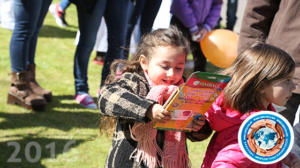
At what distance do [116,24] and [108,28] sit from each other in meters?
0.11

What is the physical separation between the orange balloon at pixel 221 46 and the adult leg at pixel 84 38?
1.25 meters

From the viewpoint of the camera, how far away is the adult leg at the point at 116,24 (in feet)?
11.0

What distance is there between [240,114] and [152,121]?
1.34 ft

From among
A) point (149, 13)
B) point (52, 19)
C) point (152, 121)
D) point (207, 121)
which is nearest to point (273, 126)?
point (207, 121)

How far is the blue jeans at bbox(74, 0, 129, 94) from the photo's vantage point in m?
3.35

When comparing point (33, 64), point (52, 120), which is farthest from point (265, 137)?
point (33, 64)

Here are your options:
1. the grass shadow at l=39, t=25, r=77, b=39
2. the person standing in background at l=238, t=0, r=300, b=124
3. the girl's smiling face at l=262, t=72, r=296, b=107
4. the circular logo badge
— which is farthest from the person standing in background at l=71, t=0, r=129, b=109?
the grass shadow at l=39, t=25, r=77, b=39

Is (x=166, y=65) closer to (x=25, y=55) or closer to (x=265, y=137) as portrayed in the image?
(x=265, y=137)

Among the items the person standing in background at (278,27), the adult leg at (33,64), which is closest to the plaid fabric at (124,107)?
the person standing in background at (278,27)

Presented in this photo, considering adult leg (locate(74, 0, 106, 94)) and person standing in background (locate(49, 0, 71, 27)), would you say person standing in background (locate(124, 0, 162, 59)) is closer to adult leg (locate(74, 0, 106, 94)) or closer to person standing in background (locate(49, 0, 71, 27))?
adult leg (locate(74, 0, 106, 94))

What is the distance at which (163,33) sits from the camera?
1699 millimetres

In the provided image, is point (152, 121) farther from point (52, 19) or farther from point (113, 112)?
point (52, 19)

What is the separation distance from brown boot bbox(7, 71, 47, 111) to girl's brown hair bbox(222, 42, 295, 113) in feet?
6.61

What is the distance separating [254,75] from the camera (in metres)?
1.66
